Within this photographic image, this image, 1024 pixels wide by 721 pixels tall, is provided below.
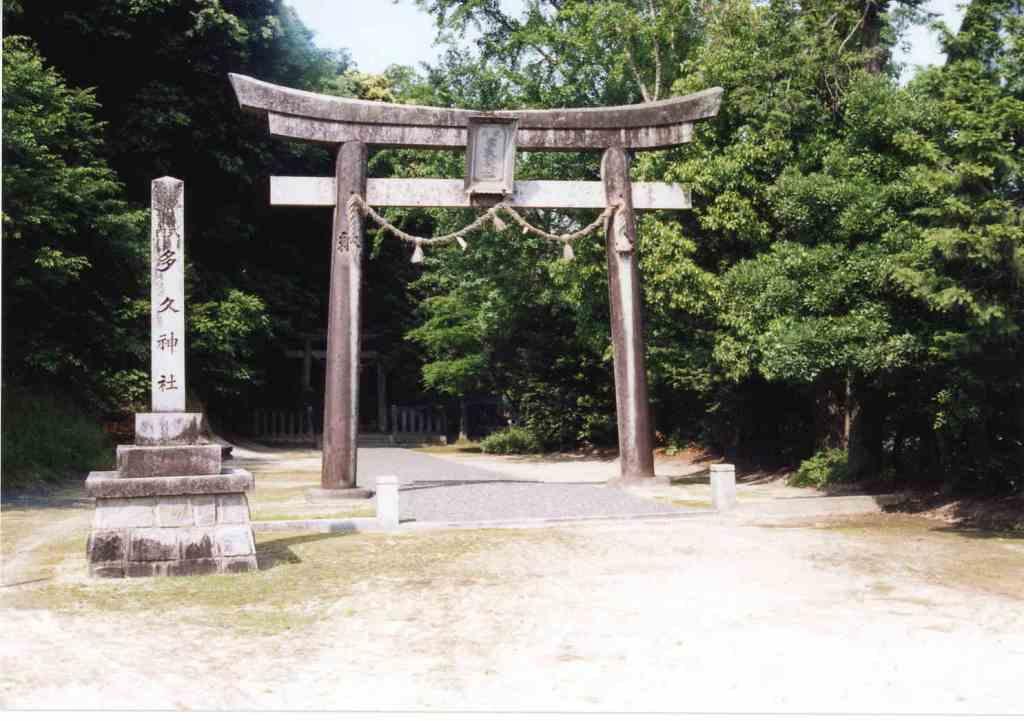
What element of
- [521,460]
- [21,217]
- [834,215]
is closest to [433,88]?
[521,460]

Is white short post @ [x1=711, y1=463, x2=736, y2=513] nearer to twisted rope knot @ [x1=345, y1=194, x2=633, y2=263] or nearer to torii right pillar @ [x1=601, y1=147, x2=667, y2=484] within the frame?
torii right pillar @ [x1=601, y1=147, x2=667, y2=484]

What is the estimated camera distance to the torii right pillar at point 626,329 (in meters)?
15.8

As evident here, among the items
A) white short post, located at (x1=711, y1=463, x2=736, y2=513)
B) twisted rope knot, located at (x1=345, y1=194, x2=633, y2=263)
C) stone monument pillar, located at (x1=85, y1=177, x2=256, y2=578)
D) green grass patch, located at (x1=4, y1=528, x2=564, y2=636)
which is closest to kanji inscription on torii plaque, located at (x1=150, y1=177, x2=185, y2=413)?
stone monument pillar, located at (x1=85, y1=177, x2=256, y2=578)

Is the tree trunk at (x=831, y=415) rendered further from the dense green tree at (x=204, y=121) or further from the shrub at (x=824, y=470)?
the dense green tree at (x=204, y=121)

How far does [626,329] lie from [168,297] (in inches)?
315

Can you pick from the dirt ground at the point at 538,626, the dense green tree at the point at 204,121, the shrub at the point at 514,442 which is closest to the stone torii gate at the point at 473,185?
the dirt ground at the point at 538,626

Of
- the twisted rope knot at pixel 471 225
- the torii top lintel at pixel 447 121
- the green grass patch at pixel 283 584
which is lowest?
the green grass patch at pixel 283 584

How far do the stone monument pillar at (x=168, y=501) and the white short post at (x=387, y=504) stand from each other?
8.30ft

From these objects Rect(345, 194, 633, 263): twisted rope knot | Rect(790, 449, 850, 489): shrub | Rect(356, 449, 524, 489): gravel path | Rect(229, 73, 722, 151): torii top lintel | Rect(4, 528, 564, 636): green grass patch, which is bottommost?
Rect(4, 528, 564, 636): green grass patch

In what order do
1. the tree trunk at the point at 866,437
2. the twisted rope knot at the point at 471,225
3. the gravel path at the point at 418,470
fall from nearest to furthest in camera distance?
1. the twisted rope knot at the point at 471,225
2. the tree trunk at the point at 866,437
3. the gravel path at the point at 418,470

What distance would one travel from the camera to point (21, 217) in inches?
647

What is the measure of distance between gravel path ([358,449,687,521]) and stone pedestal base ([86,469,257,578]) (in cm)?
363

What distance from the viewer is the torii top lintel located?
15.1 meters

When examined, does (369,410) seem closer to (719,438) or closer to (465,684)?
(719,438)
